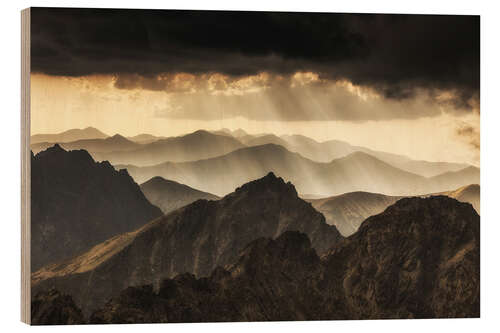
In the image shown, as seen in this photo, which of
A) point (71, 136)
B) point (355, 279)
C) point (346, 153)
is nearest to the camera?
point (71, 136)

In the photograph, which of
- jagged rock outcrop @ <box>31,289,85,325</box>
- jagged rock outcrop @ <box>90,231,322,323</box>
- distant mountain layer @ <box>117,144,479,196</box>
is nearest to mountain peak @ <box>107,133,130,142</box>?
distant mountain layer @ <box>117,144,479,196</box>

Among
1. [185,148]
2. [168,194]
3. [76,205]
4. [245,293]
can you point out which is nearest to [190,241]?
[168,194]

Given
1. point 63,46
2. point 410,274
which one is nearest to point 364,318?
point 410,274

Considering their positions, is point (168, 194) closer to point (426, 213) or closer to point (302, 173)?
point (302, 173)

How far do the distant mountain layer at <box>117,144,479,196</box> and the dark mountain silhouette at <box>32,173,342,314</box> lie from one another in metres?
0.15

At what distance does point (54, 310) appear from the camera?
11898 mm

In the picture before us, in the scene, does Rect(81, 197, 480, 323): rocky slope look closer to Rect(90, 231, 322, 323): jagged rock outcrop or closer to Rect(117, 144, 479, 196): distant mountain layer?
Rect(90, 231, 322, 323): jagged rock outcrop

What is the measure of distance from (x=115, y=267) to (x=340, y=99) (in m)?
3.13

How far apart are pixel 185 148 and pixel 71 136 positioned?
49.7 inches

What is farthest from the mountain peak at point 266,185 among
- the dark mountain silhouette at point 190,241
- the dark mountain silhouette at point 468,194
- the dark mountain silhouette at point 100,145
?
the dark mountain silhouette at point 468,194

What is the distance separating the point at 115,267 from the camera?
12.1 meters

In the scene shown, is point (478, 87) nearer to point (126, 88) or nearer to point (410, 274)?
point (410, 274)

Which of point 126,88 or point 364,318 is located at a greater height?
point 126,88

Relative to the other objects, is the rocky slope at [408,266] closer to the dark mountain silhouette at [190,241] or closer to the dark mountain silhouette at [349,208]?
the dark mountain silhouette at [349,208]
